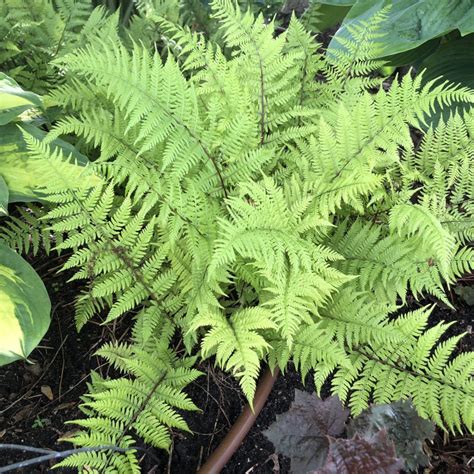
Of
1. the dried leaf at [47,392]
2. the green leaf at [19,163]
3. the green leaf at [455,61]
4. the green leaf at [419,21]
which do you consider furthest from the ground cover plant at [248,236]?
the green leaf at [455,61]

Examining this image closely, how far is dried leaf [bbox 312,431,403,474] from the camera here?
903 millimetres

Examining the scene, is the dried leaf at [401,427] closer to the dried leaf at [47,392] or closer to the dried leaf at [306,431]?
the dried leaf at [306,431]

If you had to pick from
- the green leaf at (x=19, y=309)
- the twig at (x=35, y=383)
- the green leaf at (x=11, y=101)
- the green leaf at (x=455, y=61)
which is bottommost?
the twig at (x=35, y=383)

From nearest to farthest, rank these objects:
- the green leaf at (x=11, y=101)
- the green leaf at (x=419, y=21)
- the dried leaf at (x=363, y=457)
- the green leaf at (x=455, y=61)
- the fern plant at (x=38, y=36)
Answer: the dried leaf at (x=363, y=457), the green leaf at (x=11, y=101), the fern plant at (x=38, y=36), the green leaf at (x=419, y=21), the green leaf at (x=455, y=61)

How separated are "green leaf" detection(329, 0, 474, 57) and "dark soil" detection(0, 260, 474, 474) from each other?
1065 mm

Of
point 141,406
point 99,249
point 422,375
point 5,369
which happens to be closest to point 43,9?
point 99,249

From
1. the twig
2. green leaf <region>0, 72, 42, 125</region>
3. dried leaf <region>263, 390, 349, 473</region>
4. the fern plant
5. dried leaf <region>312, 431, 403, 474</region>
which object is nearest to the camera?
dried leaf <region>312, 431, 403, 474</region>

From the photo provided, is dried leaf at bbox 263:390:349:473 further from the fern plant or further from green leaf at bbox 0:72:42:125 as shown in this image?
the fern plant

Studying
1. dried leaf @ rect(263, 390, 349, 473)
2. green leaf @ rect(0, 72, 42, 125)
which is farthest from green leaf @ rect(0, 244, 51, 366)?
dried leaf @ rect(263, 390, 349, 473)

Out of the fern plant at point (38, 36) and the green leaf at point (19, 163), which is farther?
the fern plant at point (38, 36)

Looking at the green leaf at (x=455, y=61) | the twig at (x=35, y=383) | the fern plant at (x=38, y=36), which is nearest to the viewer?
the twig at (x=35, y=383)

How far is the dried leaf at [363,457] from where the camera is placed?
0.90m

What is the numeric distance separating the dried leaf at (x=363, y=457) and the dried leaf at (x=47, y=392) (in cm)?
86

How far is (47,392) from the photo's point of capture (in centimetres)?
143
